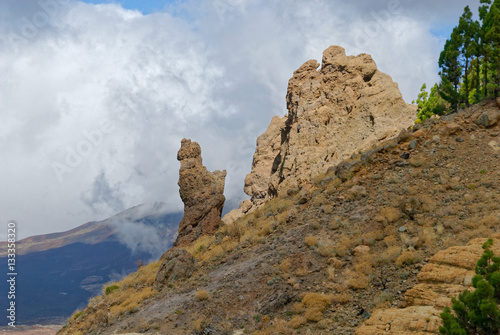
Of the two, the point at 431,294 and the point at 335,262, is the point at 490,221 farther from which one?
the point at 335,262

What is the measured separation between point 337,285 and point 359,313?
193cm

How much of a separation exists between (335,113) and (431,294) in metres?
32.7

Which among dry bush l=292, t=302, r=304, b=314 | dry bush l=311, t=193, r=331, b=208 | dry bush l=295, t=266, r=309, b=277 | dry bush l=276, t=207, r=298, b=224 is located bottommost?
dry bush l=292, t=302, r=304, b=314

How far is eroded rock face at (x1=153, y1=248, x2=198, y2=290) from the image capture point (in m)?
20.0

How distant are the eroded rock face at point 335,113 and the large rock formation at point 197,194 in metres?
8.44

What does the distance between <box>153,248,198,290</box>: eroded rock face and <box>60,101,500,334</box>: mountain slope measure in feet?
1.26

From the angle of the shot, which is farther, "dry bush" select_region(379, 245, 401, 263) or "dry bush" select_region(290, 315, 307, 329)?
"dry bush" select_region(379, 245, 401, 263)

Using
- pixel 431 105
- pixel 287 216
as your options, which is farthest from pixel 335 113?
pixel 287 216

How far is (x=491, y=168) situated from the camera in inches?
720

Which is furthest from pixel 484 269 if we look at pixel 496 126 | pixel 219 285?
pixel 496 126

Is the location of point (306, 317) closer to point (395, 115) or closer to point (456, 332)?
point (456, 332)

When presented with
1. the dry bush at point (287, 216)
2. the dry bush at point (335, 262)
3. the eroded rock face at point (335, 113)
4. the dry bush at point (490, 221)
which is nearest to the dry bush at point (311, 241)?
the dry bush at point (335, 262)

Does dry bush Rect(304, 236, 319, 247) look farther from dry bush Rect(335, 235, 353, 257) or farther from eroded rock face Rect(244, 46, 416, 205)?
eroded rock face Rect(244, 46, 416, 205)

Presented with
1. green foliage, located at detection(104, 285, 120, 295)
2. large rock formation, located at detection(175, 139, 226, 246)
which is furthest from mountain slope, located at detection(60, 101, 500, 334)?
large rock formation, located at detection(175, 139, 226, 246)
